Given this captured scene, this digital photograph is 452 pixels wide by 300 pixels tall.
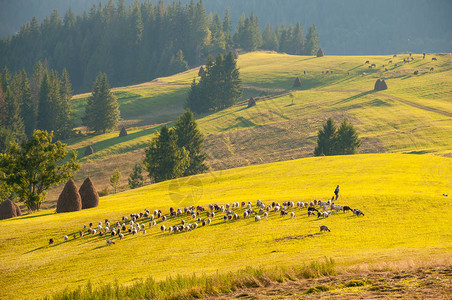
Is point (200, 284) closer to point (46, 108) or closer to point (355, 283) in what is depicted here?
point (355, 283)

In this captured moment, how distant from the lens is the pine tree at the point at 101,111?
476ft

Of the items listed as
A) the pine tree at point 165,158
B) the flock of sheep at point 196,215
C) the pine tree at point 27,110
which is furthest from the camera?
the pine tree at point 27,110

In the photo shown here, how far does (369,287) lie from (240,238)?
15729mm

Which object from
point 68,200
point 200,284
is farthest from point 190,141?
point 200,284

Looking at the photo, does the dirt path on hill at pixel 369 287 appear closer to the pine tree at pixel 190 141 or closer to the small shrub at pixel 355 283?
the small shrub at pixel 355 283

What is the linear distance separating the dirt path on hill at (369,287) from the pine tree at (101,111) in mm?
127100

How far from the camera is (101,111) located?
477 feet

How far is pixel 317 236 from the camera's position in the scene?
37.1 meters

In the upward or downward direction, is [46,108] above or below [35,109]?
below

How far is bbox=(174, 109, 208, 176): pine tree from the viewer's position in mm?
98438

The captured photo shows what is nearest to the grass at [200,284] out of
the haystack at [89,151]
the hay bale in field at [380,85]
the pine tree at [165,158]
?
the pine tree at [165,158]

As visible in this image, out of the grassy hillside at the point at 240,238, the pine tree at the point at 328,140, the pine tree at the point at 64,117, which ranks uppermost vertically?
the pine tree at the point at 64,117

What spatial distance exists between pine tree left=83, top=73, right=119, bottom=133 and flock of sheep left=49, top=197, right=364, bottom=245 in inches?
4021

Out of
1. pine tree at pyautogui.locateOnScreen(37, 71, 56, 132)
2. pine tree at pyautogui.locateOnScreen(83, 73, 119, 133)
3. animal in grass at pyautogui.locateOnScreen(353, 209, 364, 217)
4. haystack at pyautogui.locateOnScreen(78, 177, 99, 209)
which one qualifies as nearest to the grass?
animal in grass at pyautogui.locateOnScreen(353, 209, 364, 217)
